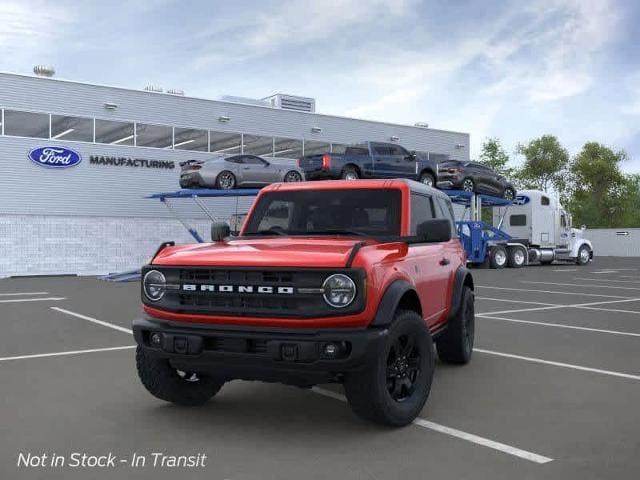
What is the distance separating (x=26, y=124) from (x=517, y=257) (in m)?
21.0

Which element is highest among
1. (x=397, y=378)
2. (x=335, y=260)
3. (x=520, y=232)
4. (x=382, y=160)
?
(x=382, y=160)

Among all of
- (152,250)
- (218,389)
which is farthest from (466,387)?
(152,250)

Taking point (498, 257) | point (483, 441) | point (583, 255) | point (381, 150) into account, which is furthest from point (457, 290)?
point (583, 255)

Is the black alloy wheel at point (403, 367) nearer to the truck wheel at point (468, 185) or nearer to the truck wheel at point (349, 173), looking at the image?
the truck wheel at point (349, 173)

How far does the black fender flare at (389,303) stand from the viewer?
14.8 feet

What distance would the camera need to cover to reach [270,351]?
4363 mm

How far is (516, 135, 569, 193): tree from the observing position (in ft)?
234

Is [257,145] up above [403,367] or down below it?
above

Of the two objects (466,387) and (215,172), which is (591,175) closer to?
(215,172)

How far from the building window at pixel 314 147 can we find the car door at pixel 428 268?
88.9 feet

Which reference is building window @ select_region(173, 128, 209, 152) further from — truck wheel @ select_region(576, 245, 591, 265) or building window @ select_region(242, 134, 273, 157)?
truck wheel @ select_region(576, 245, 591, 265)

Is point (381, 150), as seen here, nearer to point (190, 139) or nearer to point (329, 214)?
point (190, 139)

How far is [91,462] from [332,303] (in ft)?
5.74

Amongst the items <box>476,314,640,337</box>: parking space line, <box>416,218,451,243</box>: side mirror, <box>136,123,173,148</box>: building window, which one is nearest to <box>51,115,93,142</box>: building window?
<box>136,123,173,148</box>: building window
